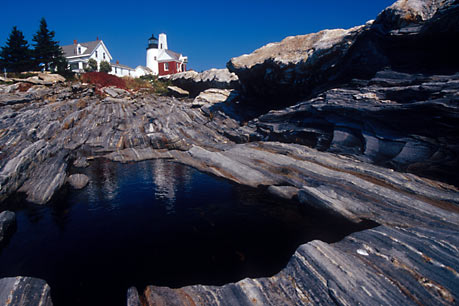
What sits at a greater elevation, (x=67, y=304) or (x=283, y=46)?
(x=283, y=46)

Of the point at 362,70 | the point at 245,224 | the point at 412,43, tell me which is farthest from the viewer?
the point at 362,70

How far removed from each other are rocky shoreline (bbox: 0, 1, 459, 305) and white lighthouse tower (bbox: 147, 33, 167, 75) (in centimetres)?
5338

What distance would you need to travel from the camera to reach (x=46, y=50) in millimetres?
59312

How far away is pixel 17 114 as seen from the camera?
34625mm

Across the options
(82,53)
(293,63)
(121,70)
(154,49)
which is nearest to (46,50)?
(82,53)

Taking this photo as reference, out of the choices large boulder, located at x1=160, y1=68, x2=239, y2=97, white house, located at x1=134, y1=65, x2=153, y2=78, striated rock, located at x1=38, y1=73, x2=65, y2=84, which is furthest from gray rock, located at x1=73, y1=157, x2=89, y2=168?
white house, located at x1=134, y1=65, x2=153, y2=78

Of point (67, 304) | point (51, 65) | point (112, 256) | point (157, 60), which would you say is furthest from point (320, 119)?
point (157, 60)

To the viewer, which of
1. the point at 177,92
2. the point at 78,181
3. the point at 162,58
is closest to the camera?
the point at 78,181

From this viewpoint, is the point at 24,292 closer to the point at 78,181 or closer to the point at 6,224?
the point at 6,224

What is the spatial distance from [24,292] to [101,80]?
60.8m

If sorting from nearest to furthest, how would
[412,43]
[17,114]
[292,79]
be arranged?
[412,43], [292,79], [17,114]

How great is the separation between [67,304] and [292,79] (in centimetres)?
3212

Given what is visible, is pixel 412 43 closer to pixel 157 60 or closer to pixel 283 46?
pixel 283 46

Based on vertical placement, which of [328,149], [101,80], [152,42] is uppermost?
[152,42]
